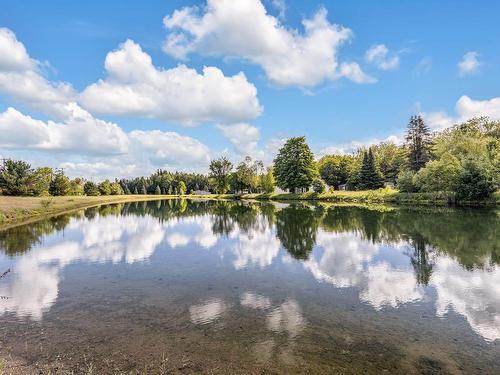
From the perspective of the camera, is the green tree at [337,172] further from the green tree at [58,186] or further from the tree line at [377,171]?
the green tree at [58,186]

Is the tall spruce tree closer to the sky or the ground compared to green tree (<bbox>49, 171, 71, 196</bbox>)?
closer to the sky

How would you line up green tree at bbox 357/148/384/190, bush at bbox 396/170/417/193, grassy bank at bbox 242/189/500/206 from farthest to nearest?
green tree at bbox 357/148/384/190 < bush at bbox 396/170/417/193 < grassy bank at bbox 242/189/500/206

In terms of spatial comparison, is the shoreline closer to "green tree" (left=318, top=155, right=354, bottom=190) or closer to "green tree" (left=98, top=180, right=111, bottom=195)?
"green tree" (left=318, top=155, right=354, bottom=190)

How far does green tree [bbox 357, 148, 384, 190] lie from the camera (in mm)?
81750

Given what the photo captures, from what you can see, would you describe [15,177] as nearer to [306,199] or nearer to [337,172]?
[306,199]

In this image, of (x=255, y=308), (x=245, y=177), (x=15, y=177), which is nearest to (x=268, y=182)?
(x=245, y=177)

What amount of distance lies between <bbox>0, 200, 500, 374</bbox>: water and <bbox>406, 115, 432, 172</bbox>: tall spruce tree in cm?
5964

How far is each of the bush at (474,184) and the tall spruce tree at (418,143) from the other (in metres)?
25.3

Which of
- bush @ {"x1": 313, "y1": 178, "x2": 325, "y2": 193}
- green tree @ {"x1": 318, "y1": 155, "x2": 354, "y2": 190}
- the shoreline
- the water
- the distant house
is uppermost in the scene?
green tree @ {"x1": 318, "y1": 155, "x2": 354, "y2": 190}

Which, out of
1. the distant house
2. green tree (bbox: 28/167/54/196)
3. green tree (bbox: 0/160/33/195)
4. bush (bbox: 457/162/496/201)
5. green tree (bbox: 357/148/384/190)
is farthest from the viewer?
the distant house

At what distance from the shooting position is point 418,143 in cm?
7931

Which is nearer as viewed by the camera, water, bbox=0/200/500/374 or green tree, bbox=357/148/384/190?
water, bbox=0/200/500/374

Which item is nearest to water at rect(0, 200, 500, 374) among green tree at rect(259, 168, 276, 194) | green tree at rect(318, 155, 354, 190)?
green tree at rect(259, 168, 276, 194)

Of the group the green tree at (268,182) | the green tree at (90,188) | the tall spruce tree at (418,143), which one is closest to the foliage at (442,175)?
the tall spruce tree at (418,143)
